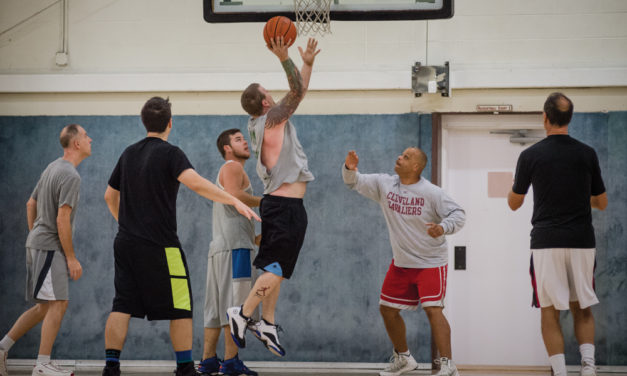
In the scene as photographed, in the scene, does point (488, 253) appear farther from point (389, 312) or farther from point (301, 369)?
point (301, 369)

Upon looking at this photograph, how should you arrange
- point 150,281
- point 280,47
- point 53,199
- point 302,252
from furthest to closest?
point 302,252 → point 53,199 → point 280,47 → point 150,281

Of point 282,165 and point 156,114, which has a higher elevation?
point 156,114

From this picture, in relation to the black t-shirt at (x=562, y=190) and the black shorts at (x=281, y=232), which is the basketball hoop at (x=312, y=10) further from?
the black t-shirt at (x=562, y=190)

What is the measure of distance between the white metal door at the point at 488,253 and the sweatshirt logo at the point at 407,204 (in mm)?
1410

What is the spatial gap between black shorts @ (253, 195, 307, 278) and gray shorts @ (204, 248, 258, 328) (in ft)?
2.34

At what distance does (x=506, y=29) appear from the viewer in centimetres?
673

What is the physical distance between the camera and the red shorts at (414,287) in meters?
5.31

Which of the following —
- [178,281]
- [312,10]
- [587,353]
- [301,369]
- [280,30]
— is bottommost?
[301,369]

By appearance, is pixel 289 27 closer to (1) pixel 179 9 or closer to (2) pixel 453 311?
(1) pixel 179 9

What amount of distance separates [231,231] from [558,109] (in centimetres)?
268

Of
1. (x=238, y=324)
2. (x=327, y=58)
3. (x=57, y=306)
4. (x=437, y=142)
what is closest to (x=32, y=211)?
(x=57, y=306)

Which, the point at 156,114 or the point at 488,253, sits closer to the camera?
the point at 156,114

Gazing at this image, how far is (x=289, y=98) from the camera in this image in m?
4.61

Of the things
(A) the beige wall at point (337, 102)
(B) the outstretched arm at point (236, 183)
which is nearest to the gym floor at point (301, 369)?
(B) the outstretched arm at point (236, 183)
